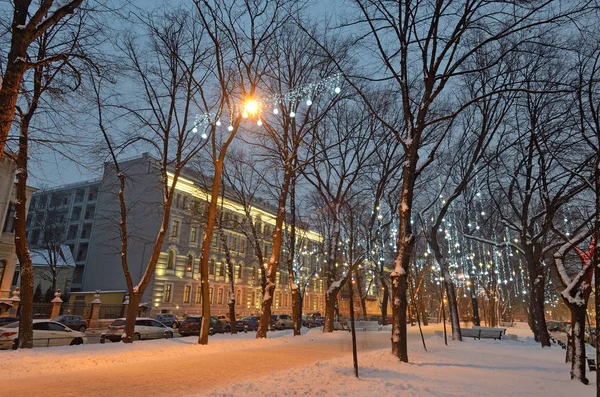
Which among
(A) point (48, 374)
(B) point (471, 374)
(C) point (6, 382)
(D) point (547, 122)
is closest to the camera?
(C) point (6, 382)

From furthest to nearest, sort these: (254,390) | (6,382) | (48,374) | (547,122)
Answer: (547,122), (48,374), (6,382), (254,390)

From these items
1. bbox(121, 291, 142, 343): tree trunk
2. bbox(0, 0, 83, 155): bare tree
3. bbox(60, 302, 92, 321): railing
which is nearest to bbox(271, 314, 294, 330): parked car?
bbox(60, 302, 92, 321): railing

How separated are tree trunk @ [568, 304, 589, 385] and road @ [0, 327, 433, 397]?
723 centimetres

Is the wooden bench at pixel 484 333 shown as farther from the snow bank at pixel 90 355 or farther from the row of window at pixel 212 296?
the row of window at pixel 212 296

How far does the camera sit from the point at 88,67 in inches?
360

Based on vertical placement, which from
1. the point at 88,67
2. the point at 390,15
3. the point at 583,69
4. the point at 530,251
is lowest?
the point at 530,251

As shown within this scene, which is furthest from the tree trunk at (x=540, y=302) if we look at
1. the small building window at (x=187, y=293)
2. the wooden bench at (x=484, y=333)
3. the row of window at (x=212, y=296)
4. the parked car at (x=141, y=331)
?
the small building window at (x=187, y=293)

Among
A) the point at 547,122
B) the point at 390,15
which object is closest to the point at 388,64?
the point at 390,15

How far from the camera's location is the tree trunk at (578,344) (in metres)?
9.67

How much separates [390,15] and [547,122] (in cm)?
938

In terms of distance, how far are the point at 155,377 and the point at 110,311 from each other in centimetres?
2866

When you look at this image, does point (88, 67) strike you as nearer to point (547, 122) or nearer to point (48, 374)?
point (48, 374)

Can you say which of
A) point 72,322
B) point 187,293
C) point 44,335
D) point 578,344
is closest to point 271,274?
point 44,335

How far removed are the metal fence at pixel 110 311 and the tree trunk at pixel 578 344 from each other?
1279 inches
